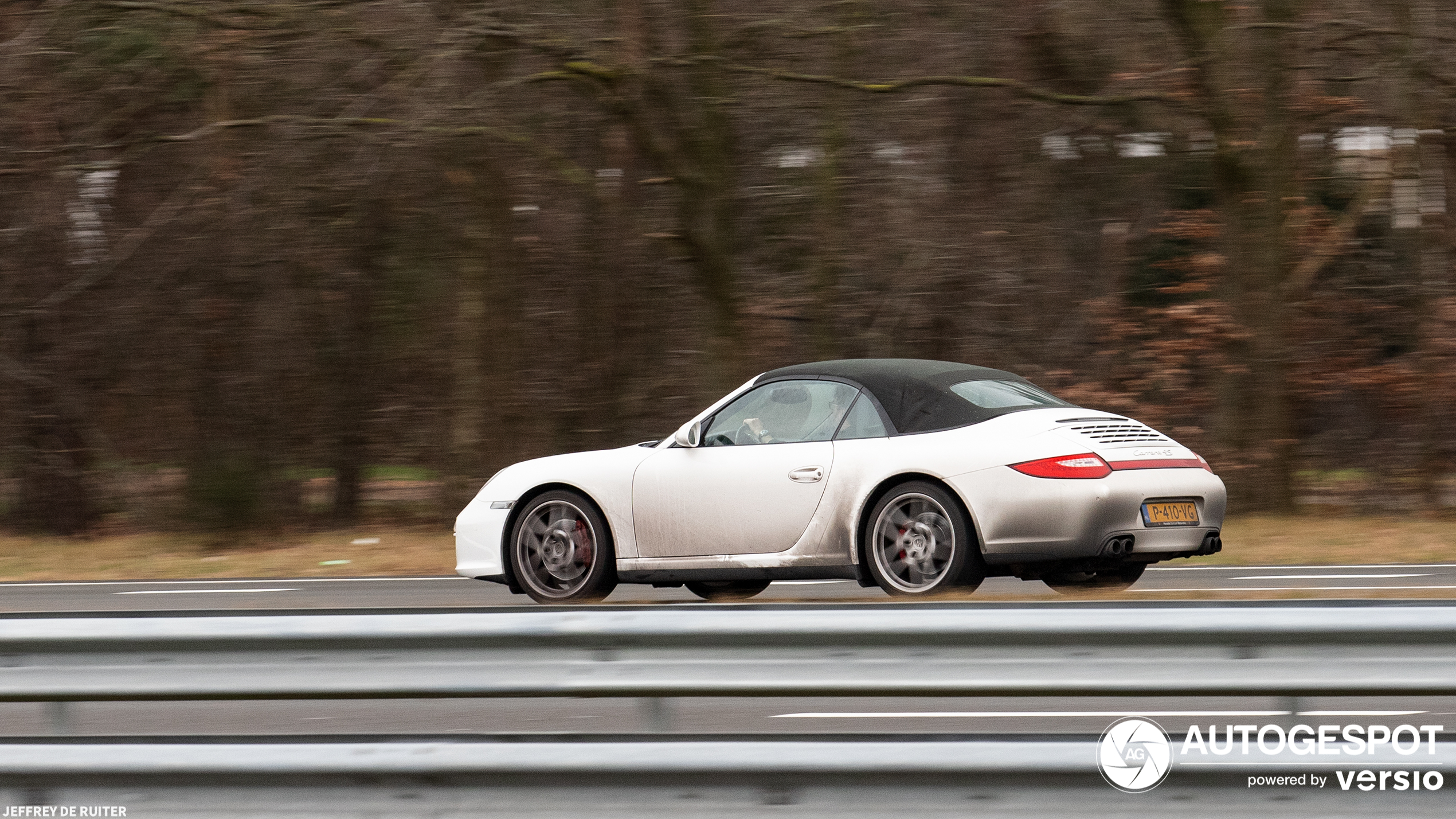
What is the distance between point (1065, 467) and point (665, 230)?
968cm

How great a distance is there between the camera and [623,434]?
17625 millimetres

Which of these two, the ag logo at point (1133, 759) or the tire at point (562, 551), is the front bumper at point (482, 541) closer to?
the tire at point (562, 551)

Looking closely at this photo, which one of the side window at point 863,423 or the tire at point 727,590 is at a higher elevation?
the side window at point 863,423

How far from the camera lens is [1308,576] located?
35.7ft

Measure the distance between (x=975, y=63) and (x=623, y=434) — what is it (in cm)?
537

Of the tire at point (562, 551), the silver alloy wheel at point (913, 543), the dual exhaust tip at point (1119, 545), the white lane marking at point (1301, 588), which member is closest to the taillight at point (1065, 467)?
the dual exhaust tip at point (1119, 545)

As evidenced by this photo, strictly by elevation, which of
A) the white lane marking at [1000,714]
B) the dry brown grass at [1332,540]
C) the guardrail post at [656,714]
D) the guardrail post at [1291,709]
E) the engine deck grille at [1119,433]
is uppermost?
the engine deck grille at [1119,433]

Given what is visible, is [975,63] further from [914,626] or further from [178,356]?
[914,626]

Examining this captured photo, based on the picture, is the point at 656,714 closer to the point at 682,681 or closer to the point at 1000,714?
the point at 682,681

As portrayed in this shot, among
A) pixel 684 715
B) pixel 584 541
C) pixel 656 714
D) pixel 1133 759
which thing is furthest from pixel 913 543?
pixel 1133 759

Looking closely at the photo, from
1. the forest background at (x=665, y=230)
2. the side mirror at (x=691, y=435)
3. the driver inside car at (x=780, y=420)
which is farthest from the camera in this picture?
the forest background at (x=665, y=230)

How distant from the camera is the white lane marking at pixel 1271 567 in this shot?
1145 centimetres

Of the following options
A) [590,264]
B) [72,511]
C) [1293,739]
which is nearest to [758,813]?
[1293,739]

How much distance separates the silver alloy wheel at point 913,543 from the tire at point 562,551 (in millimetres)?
1718
